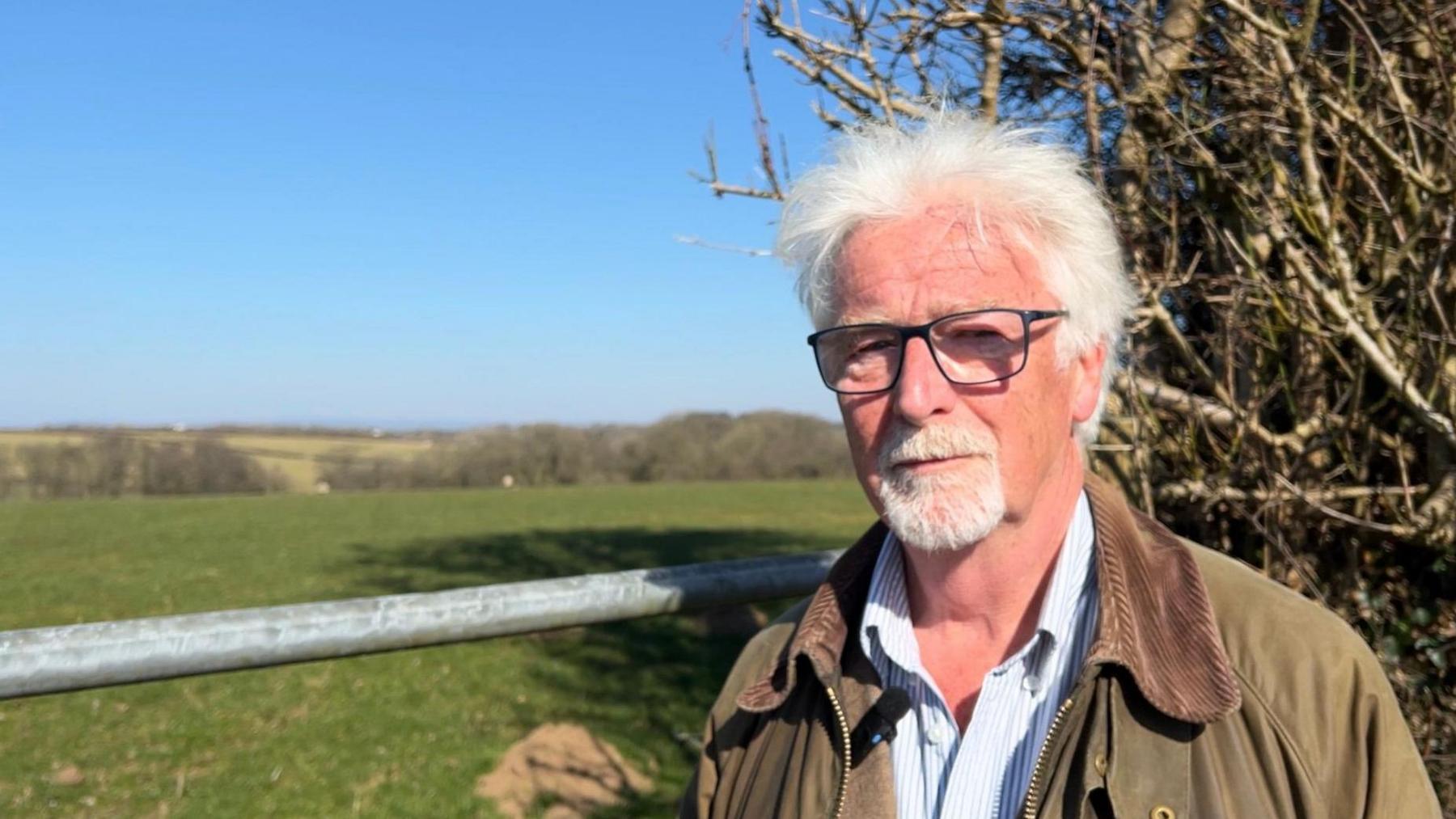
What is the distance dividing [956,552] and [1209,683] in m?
0.45

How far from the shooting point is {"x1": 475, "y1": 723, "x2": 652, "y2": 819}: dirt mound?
23.2 ft

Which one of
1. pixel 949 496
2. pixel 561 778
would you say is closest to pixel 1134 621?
pixel 949 496

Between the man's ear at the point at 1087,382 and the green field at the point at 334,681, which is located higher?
the man's ear at the point at 1087,382

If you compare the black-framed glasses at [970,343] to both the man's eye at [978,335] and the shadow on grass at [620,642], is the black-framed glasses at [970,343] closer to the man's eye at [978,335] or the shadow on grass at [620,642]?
the man's eye at [978,335]

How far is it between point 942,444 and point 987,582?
254 millimetres

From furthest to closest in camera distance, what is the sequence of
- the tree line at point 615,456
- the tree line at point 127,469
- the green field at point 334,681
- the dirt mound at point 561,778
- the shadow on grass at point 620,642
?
the tree line at point 615,456, the tree line at point 127,469, the shadow on grass at point 620,642, the green field at point 334,681, the dirt mound at point 561,778

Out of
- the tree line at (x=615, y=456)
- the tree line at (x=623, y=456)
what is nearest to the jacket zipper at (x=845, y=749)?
the tree line at (x=615, y=456)

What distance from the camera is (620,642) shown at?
13.7m

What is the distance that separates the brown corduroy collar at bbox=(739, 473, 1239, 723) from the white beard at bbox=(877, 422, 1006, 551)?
0.20 meters

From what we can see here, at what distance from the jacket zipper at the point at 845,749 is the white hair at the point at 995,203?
645 millimetres

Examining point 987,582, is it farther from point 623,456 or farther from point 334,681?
point 623,456

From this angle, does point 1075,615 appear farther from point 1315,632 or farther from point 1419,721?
point 1419,721

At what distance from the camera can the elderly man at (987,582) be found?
1481mm

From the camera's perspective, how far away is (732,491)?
38812mm
